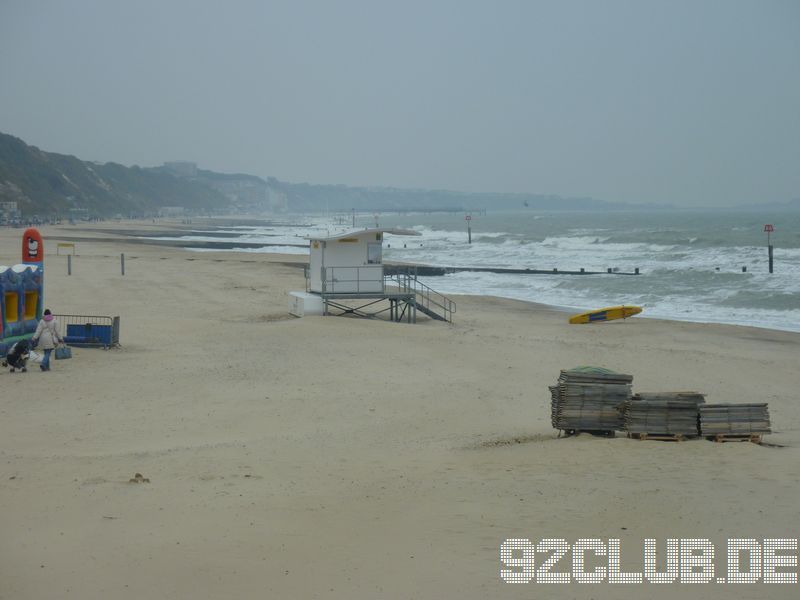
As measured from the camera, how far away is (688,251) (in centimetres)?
6556

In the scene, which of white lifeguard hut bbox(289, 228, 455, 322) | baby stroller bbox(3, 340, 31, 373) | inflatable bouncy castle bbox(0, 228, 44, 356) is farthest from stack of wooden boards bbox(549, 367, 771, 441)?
white lifeguard hut bbox(289, 228, 455, 322)

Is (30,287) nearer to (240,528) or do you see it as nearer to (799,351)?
(240,528)

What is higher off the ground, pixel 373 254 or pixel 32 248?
pixel 32 248

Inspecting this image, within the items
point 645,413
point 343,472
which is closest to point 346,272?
point 645,413

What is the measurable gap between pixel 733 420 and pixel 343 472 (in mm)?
5394

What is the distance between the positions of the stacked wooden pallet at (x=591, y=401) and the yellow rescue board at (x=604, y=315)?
16.9 m

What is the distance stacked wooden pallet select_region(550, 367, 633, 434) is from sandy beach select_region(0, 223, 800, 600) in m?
0.45

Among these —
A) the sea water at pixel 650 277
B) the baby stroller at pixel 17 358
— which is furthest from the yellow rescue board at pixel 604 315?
the baby stroller at pixel 17 358

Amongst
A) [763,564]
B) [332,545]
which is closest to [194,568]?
[332,545]

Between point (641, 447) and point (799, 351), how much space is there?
46.3 feet

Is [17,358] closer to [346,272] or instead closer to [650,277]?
[346,272]

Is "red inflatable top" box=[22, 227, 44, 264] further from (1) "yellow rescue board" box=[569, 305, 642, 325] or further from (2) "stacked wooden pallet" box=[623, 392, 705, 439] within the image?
(1) "yellow rescue board" box=[569, 305, 642, 325]

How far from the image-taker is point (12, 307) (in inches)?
723

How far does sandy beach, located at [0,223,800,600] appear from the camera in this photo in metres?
7.43
